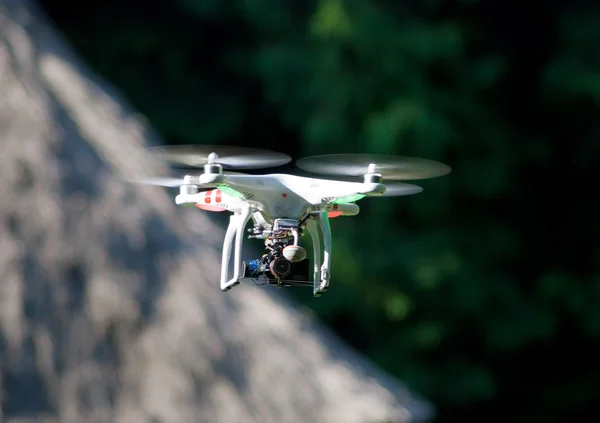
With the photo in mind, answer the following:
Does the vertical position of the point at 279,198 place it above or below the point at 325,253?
above

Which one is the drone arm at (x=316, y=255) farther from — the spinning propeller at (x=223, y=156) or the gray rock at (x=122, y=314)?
the gray rock at (x=122, y=314)

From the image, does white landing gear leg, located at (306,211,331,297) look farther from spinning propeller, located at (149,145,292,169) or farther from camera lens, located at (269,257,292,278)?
spinning propeller, located at (149,145,292,169)

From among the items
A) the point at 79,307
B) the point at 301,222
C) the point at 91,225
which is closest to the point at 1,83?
the point at 91,225

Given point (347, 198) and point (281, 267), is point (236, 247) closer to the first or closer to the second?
point (281, 267)

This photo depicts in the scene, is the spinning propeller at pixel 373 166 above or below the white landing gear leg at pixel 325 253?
above

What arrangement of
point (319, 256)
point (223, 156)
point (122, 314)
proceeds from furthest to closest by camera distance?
point (122, 314) → point (319, 256) → point (223, 156)

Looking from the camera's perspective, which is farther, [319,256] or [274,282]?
[319,256]

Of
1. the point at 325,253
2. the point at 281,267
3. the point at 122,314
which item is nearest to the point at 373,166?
the point at 325,253

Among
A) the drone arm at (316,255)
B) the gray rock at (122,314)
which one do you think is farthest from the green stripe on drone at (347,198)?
the gray rock at (122,314)

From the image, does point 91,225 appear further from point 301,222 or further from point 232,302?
point 301,222
